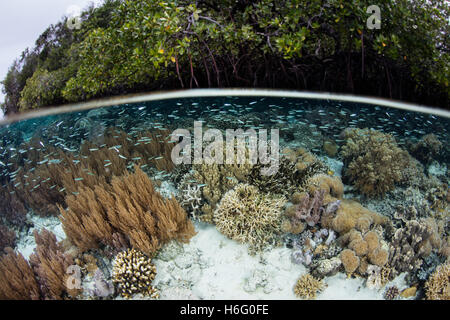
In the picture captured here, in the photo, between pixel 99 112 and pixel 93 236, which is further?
pixel 99 112

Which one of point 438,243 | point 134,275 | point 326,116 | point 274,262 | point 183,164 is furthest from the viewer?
point 326,116

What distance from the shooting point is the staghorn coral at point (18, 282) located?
372 centimetres

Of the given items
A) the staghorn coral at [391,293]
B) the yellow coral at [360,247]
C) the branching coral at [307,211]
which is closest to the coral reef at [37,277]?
the branching coral at [307,211]

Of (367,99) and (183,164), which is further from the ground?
(367,99)

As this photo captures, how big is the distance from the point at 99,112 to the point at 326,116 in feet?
21.7

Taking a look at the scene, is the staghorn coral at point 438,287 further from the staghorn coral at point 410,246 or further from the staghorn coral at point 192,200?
the staghorn coral at point 192,200

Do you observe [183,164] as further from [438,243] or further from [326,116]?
[438,243]

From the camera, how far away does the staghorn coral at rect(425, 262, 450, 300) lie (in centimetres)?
405

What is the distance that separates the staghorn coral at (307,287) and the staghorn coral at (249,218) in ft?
2.55

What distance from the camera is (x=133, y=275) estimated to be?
3795mm

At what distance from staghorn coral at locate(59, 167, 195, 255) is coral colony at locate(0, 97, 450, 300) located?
3 centimetres

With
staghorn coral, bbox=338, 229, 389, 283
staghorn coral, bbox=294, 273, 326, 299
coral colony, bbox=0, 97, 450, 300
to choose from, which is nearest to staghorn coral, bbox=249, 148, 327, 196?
coral colony, bbox=0, 97, 450, 300
